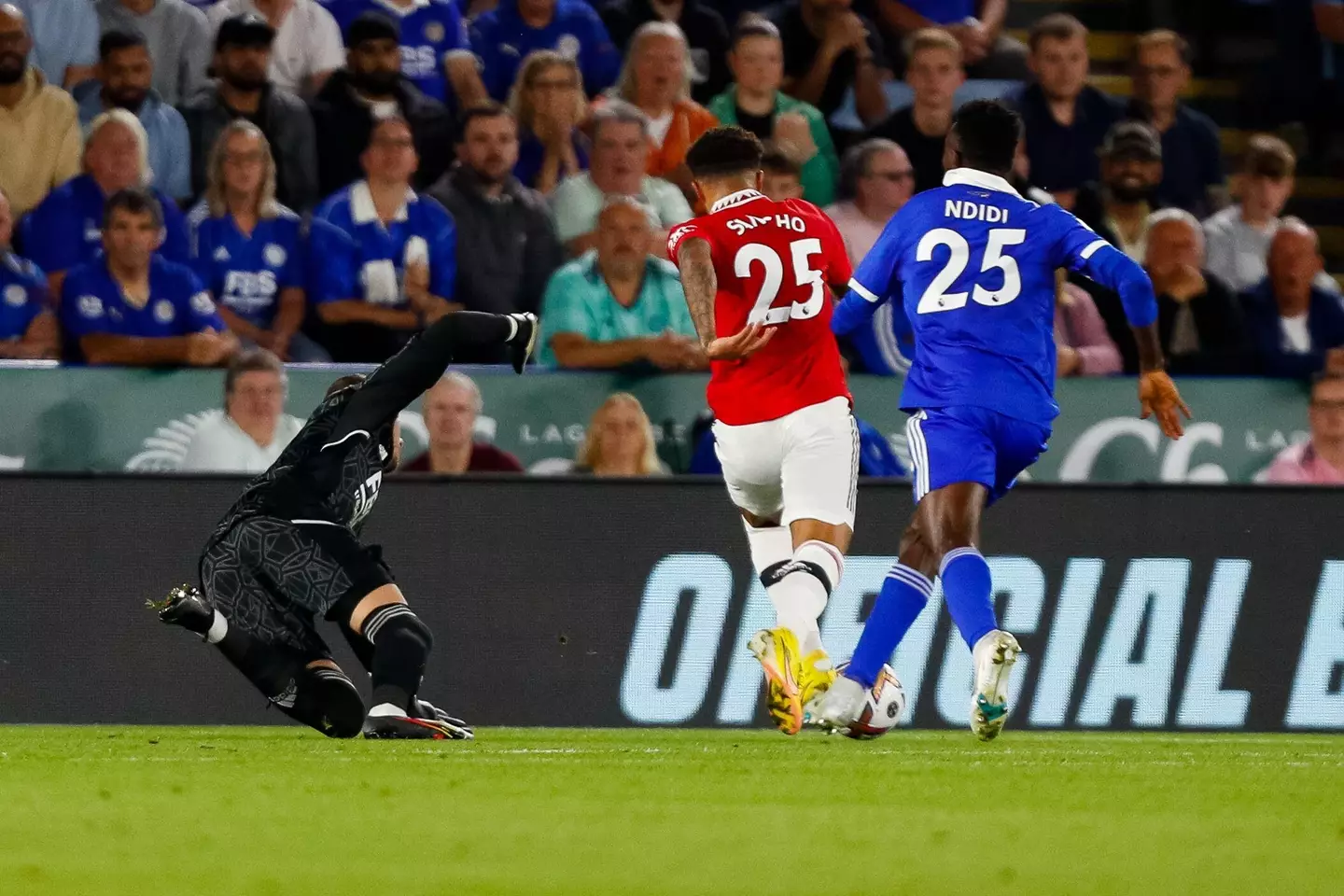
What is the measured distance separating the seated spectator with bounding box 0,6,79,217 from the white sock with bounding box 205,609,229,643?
12.4ft

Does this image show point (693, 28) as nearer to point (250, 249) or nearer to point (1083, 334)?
point (1083, 334)

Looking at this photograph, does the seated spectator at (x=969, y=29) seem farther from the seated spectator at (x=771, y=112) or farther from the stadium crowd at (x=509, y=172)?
the seated spectator at (x=771, y=112)

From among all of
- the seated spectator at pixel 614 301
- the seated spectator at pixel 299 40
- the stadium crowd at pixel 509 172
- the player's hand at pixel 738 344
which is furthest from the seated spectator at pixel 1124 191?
the player's hand at pixel 738 344

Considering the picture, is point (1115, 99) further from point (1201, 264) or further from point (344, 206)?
point (344, 206)

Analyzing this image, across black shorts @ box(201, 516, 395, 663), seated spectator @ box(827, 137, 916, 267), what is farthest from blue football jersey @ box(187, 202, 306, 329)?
black shorts @ box(201, 516, 395, 663)

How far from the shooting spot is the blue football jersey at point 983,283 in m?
7.13

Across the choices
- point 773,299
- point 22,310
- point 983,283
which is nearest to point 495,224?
point 22,310

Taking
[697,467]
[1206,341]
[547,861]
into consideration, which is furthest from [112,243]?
[547,861]

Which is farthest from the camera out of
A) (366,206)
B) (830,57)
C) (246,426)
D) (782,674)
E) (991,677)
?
(830,57)

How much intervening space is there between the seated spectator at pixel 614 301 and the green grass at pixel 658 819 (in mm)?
2846

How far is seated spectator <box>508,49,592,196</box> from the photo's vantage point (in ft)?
37.3

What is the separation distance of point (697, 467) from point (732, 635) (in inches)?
39.1

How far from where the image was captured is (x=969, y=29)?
12.9 m

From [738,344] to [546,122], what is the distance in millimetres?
4607
